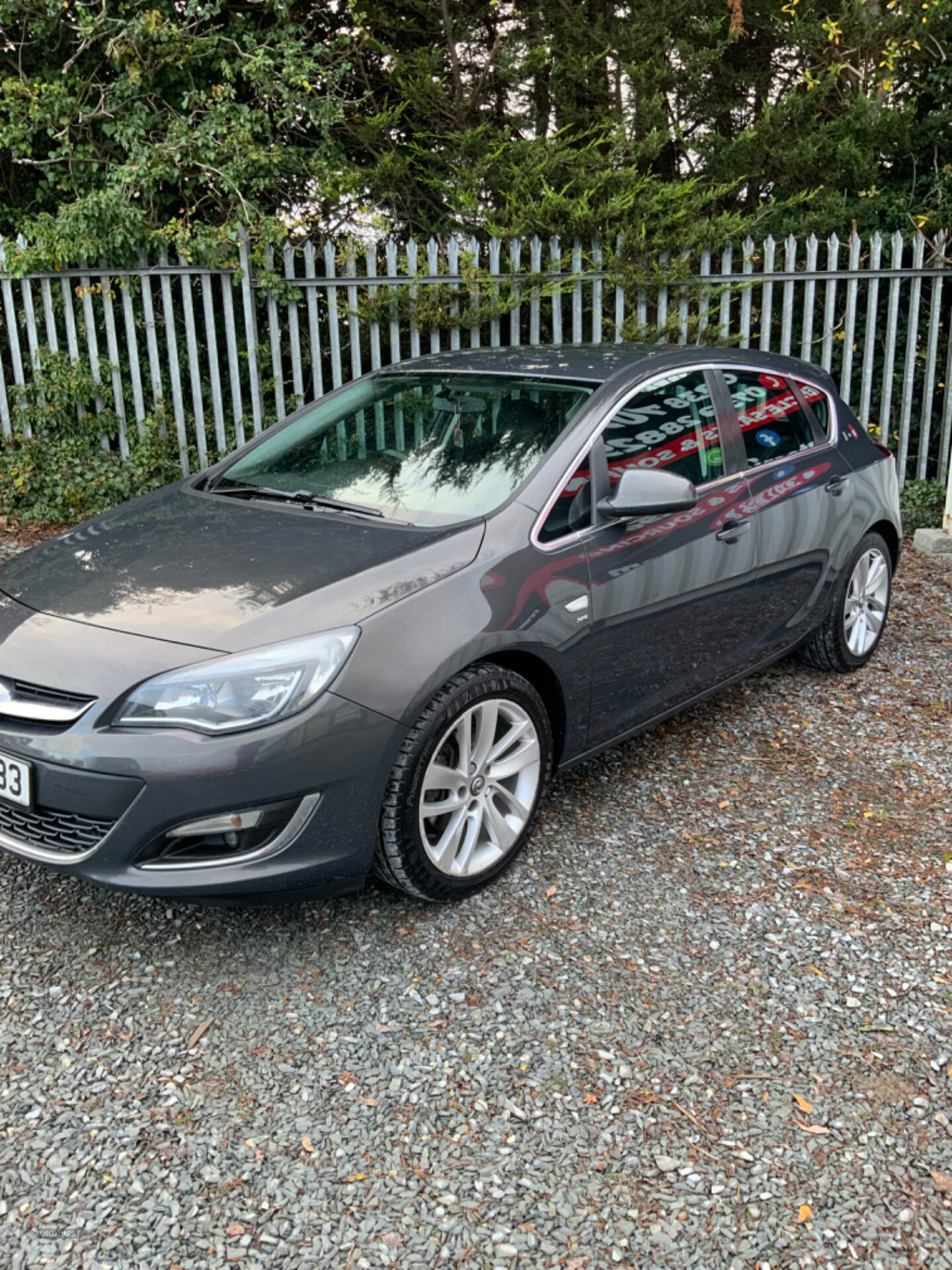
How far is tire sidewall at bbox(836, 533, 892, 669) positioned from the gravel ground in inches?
52.5

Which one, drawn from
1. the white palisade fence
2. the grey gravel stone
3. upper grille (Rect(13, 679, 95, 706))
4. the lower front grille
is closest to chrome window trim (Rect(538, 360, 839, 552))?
upper grille (Rect(13, 679, 95, 706))

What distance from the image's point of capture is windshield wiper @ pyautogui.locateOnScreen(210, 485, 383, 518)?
3545 millimetres

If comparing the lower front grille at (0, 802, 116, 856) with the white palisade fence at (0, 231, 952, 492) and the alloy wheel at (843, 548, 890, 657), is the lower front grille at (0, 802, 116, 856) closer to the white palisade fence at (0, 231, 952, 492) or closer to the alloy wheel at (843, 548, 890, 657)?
the alloy wheel at (843, 548, 890, 657)

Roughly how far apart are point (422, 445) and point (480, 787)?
128cm

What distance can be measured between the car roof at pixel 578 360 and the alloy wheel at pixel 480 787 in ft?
4.42

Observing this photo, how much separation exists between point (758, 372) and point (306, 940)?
9.70ft

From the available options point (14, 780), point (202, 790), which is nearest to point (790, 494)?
point (202, 790)

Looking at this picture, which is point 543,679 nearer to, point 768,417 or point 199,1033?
→ point 199,1033

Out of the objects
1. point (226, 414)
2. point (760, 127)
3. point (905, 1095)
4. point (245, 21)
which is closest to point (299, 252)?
point (226, 414)

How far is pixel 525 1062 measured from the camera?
8.54 feet

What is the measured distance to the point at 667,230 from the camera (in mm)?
7770

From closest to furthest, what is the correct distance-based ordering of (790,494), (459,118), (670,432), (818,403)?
(670,432) < (790,494) < (818,403) < (459,118)

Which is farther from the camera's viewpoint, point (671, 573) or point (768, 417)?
point (768, 417)

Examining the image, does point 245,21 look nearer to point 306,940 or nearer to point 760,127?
point 760,127
